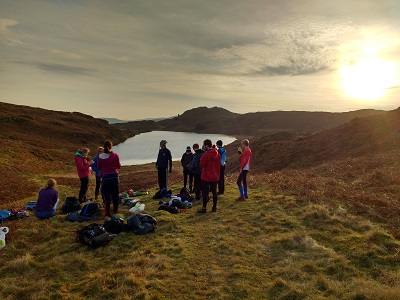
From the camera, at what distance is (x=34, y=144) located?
59.9 m

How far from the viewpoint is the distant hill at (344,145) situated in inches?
1050

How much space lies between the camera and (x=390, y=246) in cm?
904

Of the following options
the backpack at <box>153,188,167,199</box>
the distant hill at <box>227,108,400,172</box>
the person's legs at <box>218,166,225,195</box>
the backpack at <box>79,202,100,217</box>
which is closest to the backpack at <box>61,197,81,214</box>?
the backpack at <box>79,202,100,217</box>

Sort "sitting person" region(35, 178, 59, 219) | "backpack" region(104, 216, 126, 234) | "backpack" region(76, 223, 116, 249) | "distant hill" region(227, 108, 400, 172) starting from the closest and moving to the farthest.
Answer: "backpack" region(76, 223, 116, 249) → "backpack" region(104, 216, 126, 234) → "sitting person" region(35, 178, 59, 219) → "distant hill" region(227, 108, 400, 172)

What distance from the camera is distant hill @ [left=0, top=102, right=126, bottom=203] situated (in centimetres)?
2539

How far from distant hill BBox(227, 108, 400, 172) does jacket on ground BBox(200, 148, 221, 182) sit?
61.2 feet

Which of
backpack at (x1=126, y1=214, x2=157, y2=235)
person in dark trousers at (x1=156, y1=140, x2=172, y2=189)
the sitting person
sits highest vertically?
person in dark trousers at (x1=156, y1=140, x2=172, y2=189)

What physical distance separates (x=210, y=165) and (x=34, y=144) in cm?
5902

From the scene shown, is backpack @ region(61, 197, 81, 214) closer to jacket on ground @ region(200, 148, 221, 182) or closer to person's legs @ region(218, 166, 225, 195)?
jacket on ground @ region(200, 148, 221, 182)

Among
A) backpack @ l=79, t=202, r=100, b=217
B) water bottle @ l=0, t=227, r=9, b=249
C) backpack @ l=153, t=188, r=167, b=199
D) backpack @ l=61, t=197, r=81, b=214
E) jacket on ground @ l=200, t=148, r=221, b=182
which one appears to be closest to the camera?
water bottle @ l=0, t=227, r=9, b=249

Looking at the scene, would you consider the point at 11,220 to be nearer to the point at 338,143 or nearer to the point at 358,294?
the point at 358,294

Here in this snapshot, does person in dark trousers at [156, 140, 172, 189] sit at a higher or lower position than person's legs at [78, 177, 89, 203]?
higher

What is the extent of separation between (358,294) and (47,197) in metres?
11.4

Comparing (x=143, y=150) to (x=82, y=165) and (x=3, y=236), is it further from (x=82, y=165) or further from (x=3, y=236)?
(x=3, y=236)
